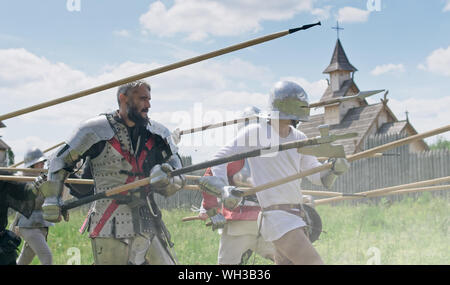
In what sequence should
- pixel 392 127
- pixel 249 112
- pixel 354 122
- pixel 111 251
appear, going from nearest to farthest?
pixel 111 251 < pixel 249 112 < pixel 354 122 < pixel 392 127

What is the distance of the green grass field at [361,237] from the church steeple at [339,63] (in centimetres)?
1212

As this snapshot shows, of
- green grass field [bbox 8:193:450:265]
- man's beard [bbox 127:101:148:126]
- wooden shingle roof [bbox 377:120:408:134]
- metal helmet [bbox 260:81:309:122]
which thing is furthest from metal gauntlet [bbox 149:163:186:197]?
wooden shingle roof [bbox 377:120:408:134]

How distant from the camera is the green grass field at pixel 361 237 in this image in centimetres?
879

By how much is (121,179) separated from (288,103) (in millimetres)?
1493

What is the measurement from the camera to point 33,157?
7.38m

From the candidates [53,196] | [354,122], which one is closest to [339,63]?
[354,122]

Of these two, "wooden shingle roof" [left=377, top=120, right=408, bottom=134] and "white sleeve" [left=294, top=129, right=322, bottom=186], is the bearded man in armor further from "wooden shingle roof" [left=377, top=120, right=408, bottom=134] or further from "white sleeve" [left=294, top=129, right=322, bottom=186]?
"wooden shingle roof" [left=377, top=120, right=408, bottom=134]

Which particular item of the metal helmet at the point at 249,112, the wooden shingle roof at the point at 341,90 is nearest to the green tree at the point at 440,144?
the wooden shingle roof at the point at 341,90

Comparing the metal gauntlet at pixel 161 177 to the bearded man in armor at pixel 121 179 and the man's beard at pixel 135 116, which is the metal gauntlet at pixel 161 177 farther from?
the man's beard at pixel 135 116

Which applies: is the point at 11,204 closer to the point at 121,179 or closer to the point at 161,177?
the point at 121,179
